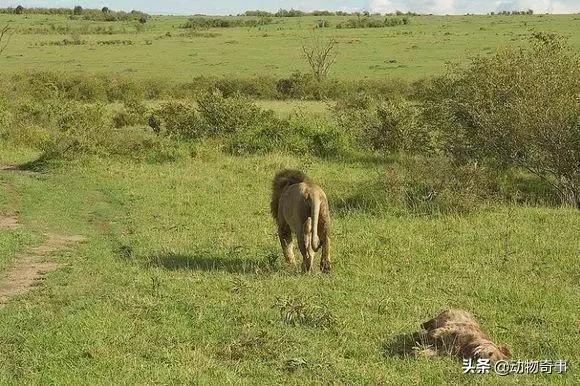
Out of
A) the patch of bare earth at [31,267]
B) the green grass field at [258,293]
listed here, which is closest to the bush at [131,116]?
the green grass field at [258,293]

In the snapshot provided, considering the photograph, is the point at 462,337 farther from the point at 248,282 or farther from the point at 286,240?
the point at 286,240

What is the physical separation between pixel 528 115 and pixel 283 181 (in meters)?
7.41

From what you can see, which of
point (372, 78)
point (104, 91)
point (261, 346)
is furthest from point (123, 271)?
point (372, 78)

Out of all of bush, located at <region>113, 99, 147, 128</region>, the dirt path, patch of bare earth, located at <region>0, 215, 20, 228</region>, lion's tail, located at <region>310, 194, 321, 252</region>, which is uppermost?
lion's tail, located at <region>310, 194, 321, 252</region>

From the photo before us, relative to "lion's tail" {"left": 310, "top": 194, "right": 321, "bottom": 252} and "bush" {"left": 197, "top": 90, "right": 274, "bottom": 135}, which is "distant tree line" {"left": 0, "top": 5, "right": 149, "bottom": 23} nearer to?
"bush" {"left": 197, "top": 90, "right": 274, "bottom": 135}

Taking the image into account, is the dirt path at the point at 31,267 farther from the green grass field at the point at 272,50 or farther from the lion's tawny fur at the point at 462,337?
the green grass field at the point at 272,50

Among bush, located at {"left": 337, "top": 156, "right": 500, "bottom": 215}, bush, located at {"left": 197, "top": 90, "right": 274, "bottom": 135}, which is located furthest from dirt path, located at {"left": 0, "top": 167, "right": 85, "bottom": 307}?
bush, located at {"left": 197, "top": 90, "right": 274, "bottom": 135}

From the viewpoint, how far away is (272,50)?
2296 inches

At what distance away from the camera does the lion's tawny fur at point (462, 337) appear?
5.92 metres

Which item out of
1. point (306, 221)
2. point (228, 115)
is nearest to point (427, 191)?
point (306, 221)

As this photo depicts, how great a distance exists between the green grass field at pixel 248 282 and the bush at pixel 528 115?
182 cm

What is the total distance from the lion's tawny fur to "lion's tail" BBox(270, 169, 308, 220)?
3.55m

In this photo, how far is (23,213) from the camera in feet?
42.8

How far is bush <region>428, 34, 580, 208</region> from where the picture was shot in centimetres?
1448
